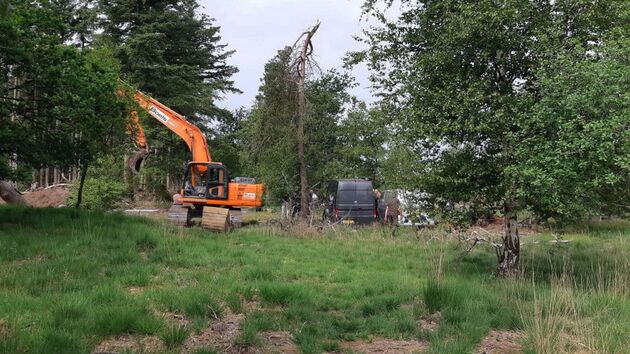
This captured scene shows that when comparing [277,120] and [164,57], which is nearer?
[277,120]

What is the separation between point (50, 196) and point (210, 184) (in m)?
13.4

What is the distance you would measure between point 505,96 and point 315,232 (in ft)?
26.1

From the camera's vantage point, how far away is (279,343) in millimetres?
5520

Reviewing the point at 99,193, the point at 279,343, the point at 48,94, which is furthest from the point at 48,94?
the point at 99,193

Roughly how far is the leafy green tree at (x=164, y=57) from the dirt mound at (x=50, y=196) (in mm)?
5200

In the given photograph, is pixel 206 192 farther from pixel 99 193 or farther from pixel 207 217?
pixel 99 193

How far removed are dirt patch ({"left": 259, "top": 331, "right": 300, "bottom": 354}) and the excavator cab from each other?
11.6 meters

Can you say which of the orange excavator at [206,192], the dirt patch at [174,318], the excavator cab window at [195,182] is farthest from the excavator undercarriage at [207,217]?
the dirt patch at [174,318]

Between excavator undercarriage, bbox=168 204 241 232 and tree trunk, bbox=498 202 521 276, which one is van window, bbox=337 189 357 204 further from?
tree trunk, bbox=498 202 521 276

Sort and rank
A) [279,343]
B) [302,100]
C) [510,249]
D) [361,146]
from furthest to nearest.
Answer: [361,146]
[302,100]
[510,249]
[279,343]

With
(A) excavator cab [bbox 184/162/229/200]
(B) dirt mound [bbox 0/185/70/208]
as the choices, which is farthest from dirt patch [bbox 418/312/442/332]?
(B) dirt mound [bbox 0/185/70/208]

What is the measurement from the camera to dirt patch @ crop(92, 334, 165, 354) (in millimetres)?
4895

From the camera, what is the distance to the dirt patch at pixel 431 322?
20.5 ft

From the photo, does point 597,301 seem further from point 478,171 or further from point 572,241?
point 572,241
